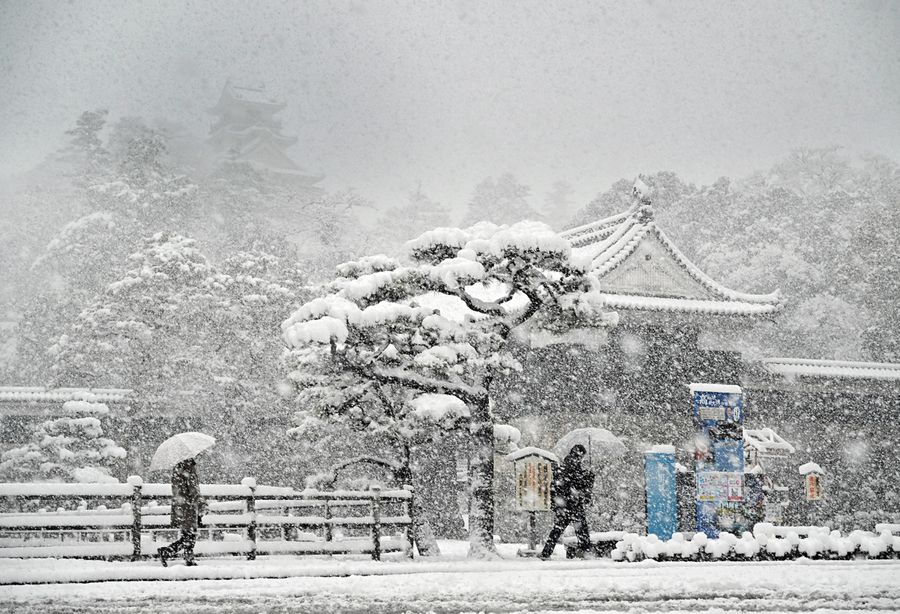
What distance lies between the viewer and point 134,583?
355 inches

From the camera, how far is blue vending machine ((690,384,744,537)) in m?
13.4

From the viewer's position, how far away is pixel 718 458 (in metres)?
13.5

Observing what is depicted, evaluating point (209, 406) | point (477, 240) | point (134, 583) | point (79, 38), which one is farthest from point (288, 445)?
point (79, 38)

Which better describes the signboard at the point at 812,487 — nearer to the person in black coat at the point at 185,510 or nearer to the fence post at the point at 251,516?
the fence post at the point at 251,516

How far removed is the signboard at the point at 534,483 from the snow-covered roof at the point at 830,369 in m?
9.81

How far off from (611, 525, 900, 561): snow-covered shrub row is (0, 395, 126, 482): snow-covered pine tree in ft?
39.8

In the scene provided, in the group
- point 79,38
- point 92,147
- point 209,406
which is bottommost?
point 209,406

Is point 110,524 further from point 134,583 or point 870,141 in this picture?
point 870,141

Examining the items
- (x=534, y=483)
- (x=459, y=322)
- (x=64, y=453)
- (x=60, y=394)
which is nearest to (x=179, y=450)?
(x=459, y=322)

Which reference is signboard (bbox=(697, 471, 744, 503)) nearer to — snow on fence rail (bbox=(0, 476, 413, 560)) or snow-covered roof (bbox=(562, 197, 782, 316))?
snow on fence rail (bbox=(0, 476, 413, 560))

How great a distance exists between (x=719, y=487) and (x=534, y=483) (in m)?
2.82

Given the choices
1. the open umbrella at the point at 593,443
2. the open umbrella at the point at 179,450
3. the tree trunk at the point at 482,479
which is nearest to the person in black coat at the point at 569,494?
the tree trunk at the point at 482,479

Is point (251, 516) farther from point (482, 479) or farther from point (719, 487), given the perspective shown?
point (719, 487)

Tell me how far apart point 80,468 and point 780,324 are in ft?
91.5
